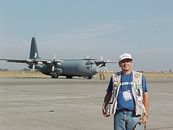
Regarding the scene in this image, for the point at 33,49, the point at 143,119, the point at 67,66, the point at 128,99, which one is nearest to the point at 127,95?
the point at 128,99

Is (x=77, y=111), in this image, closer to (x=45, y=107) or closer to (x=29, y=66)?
(x=45, y=107)

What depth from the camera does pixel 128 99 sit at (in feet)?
20.8

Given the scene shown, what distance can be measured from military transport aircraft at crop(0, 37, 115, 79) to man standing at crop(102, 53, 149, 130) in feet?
193

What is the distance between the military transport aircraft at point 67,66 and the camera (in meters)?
65.7

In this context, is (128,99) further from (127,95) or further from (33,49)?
(33,49)

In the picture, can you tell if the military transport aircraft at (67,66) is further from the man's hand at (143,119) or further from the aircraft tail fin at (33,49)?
the man's hand at (143,119)

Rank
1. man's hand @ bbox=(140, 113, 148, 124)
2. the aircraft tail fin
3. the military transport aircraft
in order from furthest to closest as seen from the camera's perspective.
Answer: the aircraft tail fin → the military transport aircraft → man's hand @ bbox=(140, 113, 148, 124)

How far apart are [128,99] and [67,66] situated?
6252 centimetres

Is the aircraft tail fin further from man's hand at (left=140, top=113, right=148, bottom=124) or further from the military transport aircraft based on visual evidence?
man's hand at (left=140, top=113, right=148, bottom=124)

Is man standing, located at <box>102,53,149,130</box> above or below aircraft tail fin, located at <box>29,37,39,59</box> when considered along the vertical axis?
below

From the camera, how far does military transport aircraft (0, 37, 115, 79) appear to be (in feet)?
216

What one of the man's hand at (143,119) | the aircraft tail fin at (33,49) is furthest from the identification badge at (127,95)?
the aircraft tail fin at (33,49)

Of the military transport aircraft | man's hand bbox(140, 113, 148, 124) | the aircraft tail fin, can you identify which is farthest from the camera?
the aircraft tail fin

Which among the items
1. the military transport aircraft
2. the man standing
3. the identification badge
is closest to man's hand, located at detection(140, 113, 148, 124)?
the man standing
